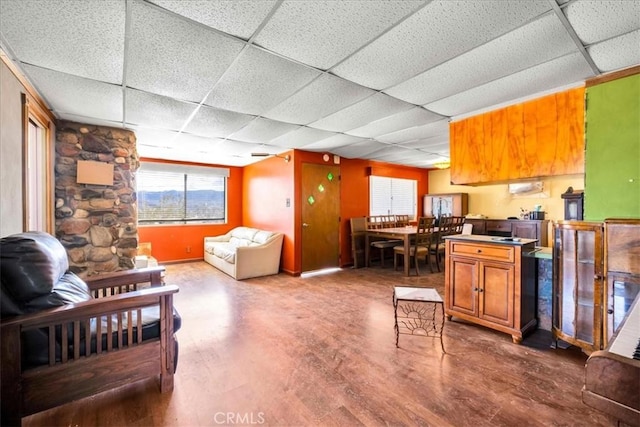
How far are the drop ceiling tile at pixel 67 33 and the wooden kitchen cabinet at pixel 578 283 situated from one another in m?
3.41

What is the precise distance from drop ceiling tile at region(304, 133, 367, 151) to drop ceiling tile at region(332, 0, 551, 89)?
1.91m

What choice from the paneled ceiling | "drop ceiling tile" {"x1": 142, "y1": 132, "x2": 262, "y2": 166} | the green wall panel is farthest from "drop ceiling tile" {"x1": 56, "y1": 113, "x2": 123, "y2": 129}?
the green wall panel

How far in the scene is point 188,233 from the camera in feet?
20.9

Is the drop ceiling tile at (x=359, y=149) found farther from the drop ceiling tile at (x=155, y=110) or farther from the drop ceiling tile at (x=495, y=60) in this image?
the drop ceiling tile at (x=155, y=110)

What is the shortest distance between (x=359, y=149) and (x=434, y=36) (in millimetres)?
3345

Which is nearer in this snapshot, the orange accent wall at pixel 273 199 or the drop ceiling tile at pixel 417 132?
the drop ceiling tile at pixel 417 132

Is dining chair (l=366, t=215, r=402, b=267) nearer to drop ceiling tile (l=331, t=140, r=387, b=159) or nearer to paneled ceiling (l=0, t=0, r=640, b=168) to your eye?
drop ceiling tile (l=331, t=140, r=387, b=159)

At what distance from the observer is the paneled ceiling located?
5.04ft

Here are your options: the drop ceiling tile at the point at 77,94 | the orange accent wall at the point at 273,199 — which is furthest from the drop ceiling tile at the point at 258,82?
the orange accent wall at the point at 273,199

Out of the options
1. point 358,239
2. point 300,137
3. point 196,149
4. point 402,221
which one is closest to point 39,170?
point 196,149

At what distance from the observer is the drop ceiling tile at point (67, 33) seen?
1480 millimetres

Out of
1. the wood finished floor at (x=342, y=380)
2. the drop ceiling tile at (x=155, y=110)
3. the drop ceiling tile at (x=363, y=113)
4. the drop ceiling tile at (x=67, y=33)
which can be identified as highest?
the drop ceiling tile at (x=363, y=113)

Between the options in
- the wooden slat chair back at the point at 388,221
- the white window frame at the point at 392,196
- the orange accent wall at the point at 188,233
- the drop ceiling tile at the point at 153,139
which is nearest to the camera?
the drop ceiling tile at the point at 153,139

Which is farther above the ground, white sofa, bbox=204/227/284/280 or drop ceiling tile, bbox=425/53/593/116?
drop ceiling tile, bbox=425/53/593/116
